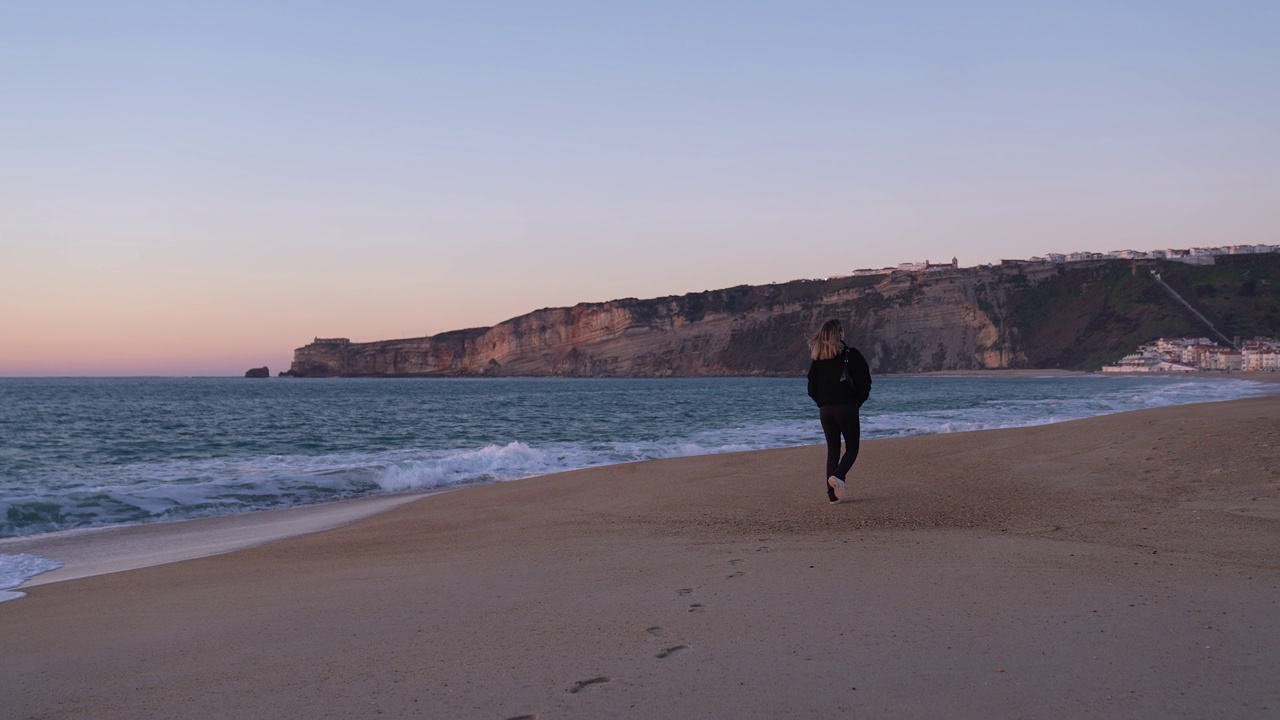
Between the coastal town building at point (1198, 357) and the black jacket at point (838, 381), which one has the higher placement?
the black jacket at point (838, 381)

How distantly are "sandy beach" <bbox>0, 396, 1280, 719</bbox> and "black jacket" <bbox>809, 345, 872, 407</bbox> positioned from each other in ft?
3.19

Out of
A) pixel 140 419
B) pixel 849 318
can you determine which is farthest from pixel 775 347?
pixel 140 419

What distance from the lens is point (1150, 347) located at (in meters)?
99.2

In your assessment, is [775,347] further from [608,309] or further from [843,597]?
[843,597]

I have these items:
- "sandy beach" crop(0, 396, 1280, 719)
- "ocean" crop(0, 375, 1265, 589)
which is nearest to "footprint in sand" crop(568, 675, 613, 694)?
"sandy beach" crop(0, 396, 1280, 719)

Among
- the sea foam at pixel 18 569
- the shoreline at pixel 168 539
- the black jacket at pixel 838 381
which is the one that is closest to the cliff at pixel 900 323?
the black jacket at pixel 838 381

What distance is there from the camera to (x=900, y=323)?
120000 millimetres

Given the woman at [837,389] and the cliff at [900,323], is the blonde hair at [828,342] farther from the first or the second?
the cliff at [900,323]

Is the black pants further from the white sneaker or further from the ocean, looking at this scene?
the ocean

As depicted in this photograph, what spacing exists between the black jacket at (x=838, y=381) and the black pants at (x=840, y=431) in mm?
73

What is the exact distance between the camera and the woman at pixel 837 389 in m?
8.07

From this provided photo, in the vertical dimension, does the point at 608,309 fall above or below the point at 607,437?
above

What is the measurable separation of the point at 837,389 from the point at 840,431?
0.48 metres

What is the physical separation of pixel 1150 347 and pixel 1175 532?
107089mm
